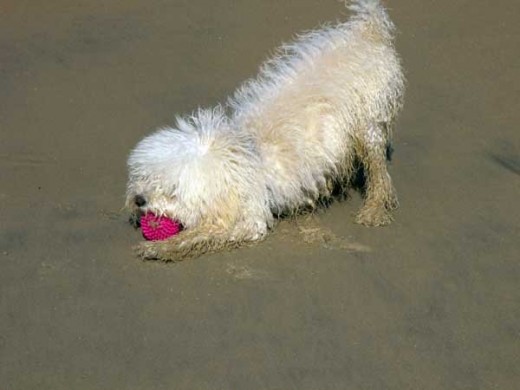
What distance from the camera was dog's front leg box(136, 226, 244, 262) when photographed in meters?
5.22

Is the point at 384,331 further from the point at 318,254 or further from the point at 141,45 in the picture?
the point at 141,45

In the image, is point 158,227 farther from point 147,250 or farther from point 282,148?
point 282,148

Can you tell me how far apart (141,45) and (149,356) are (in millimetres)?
3956

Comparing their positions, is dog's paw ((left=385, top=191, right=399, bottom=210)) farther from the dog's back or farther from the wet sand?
the dog's back

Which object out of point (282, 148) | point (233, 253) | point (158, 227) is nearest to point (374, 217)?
point (282, 148)

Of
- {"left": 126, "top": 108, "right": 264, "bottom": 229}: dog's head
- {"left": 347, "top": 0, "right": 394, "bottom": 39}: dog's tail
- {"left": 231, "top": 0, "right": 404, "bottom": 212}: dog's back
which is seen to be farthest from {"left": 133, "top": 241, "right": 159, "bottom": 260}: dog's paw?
{"left": 347, "top": 0, "right": 394, "bottom": 39}: dog's tail

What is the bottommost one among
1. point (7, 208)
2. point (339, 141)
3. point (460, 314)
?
point (7, 208)

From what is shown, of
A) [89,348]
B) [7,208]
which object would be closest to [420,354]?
[89,348]

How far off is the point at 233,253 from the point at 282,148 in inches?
26.4

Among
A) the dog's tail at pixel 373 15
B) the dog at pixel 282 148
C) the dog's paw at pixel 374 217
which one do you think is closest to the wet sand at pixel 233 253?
the dog's paw at pixel 374 217

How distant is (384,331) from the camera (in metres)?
4.79

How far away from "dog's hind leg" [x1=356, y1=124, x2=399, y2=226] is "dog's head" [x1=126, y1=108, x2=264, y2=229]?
0.76m

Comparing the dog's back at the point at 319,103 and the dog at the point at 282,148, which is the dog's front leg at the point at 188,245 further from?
the dog's back at the point at 319,103

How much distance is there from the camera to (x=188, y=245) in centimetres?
525
